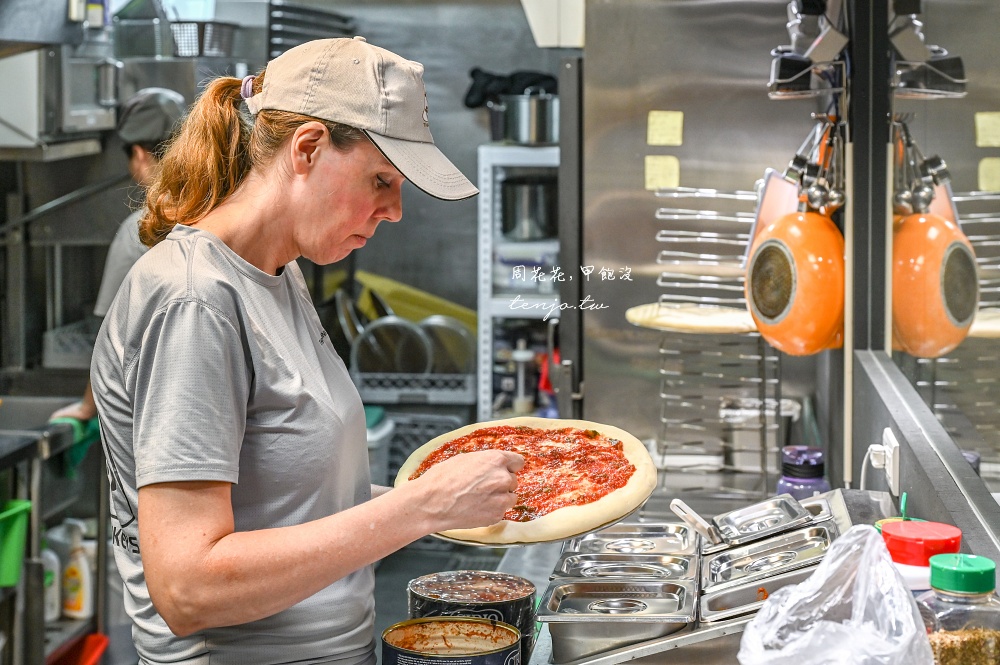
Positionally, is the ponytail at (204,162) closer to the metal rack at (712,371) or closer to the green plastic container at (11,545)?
the metal rack at (712,371)

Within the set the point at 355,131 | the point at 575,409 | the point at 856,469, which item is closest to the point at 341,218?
the point at 355,131

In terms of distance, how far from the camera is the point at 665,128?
284 cm

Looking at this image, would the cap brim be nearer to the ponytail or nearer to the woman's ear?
the woman's ear

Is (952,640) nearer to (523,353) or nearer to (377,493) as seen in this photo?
(377,493)

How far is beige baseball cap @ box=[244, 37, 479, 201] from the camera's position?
115cm

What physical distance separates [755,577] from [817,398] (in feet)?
5.95

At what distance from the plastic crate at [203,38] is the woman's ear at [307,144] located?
3.34 metres

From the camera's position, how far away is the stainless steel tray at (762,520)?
55.4 inches

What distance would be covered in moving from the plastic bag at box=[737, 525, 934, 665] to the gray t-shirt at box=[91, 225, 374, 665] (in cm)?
49

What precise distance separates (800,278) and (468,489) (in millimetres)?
1257

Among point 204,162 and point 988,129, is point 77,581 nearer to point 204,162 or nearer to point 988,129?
point 204,162

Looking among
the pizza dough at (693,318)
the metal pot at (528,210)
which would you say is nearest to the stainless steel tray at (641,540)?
the pizza dough at (693,318)

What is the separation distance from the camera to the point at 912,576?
1086mm

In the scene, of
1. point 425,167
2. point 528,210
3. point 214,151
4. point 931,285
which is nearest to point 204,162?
point 214,151
